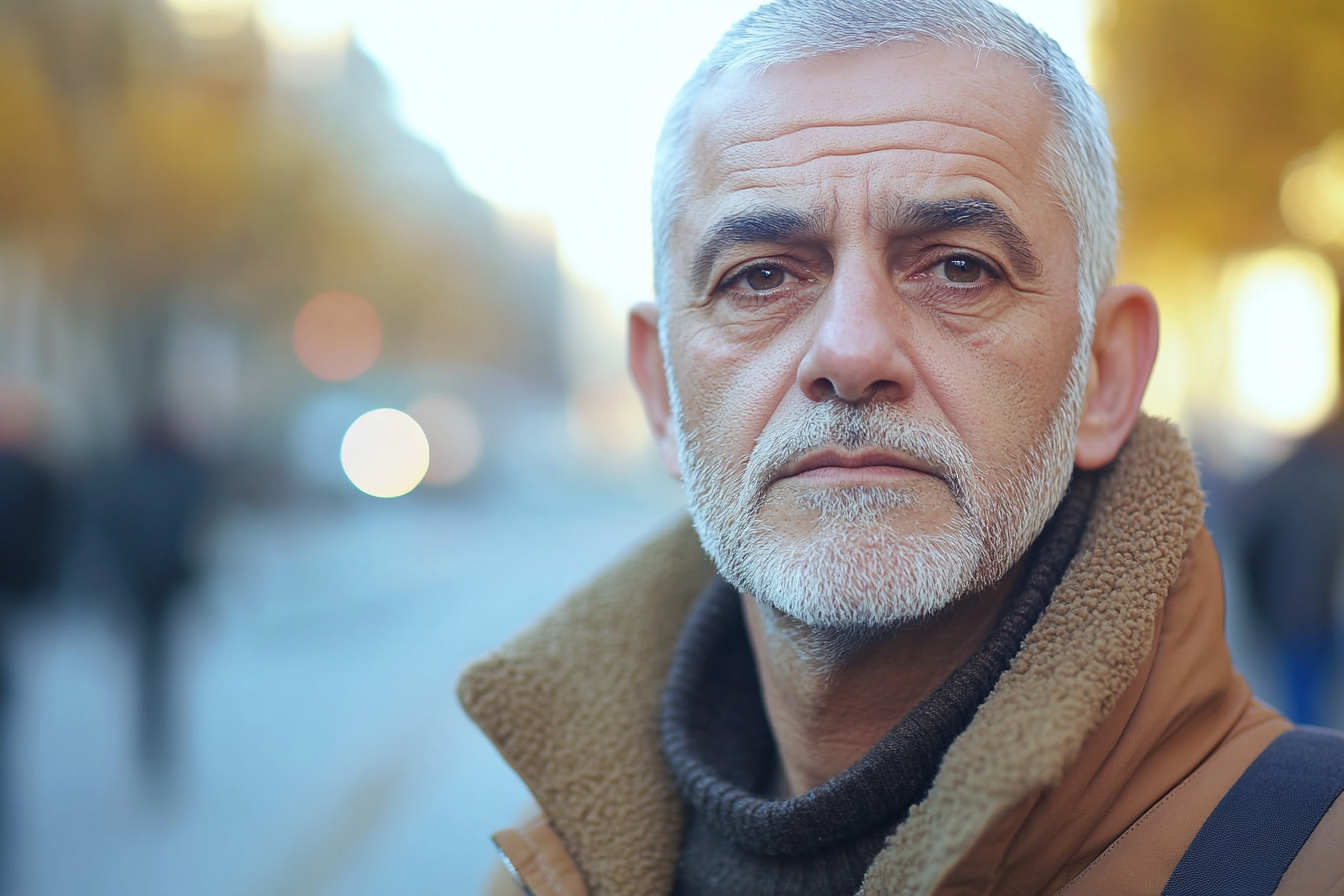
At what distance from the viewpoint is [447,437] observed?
100 feet

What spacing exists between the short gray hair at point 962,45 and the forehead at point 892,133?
0.03m

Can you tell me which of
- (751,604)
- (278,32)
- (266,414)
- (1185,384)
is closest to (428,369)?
Answer: (266,414)

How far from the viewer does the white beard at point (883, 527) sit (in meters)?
1.68

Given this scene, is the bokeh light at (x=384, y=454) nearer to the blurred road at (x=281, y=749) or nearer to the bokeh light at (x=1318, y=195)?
the blurred road at (x=281, y=749)

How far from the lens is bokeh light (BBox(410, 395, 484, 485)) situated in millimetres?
29031

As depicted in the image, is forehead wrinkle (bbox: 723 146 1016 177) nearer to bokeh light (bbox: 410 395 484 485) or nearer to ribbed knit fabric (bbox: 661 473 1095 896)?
ribbed knit fabric (bbox: 661 473 1095 896)

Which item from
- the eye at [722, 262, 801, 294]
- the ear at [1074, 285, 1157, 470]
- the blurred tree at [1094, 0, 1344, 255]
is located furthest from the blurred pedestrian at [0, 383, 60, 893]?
the blurred tree at [1094, 0, 1344, 255]

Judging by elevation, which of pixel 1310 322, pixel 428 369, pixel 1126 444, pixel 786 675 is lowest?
pixel 428 369

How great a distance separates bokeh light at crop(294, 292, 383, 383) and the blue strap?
28.0m

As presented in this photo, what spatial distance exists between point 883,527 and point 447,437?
29766 millimetres

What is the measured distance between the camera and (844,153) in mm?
1810

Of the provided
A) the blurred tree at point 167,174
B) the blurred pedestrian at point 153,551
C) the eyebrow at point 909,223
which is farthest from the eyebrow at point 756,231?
the blurred tree at point 167,174

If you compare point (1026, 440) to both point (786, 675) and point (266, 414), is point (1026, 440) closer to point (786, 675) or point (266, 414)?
point (786, 675)

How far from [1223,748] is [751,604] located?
90cm
